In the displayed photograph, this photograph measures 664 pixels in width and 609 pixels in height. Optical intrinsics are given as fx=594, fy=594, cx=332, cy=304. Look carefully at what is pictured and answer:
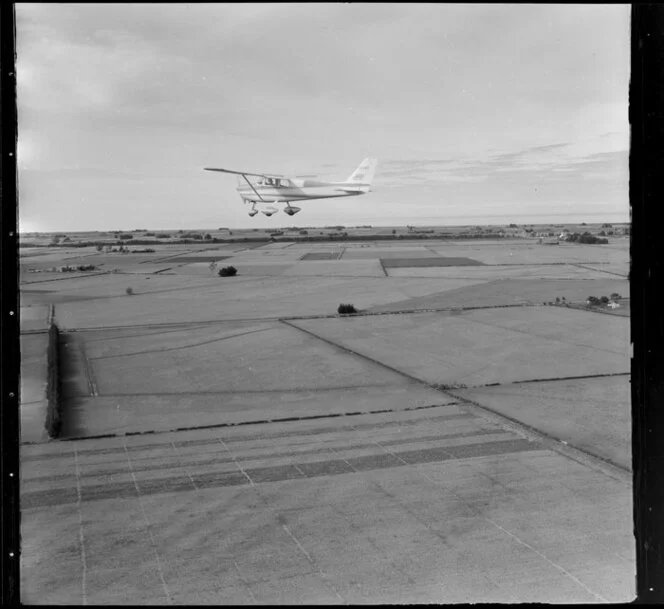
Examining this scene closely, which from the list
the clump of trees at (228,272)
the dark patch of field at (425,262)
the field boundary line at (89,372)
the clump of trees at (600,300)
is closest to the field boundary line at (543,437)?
the field boundary line at (89,372)

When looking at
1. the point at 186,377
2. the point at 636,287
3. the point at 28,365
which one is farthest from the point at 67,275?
the point at 636,287

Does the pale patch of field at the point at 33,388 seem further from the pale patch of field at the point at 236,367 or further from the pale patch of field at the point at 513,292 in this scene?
the pale patch of field at the point at 513,292

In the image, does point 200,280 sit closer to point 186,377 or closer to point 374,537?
point 186,377

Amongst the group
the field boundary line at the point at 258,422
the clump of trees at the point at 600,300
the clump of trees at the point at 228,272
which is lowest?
the field boundary line at the point at 258,422

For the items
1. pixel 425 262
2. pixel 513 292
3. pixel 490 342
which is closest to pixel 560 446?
pixel 490 342

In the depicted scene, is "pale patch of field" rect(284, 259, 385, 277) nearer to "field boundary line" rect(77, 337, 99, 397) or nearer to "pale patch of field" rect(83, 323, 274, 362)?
"pale patch of field" rect(83, 323, 274, 362)
